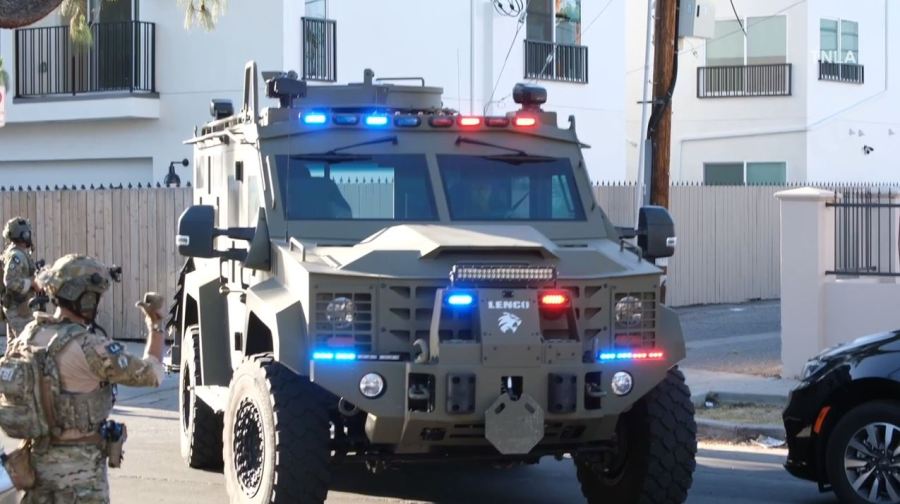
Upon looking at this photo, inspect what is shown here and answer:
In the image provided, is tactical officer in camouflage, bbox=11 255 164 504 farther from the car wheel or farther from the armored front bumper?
the car wheel

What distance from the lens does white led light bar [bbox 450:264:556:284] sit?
7426mm

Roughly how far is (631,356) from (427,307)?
1141 millimetres

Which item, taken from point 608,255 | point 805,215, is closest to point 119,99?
point 805,215

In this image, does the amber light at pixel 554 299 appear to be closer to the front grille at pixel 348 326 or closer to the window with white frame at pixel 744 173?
the front grille at pixel 348 326

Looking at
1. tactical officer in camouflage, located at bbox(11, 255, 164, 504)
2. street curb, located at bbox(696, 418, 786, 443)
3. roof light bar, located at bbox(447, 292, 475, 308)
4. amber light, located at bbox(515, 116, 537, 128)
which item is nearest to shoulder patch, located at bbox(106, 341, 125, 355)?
tactical officer in camouflage, located at bbox(11, 255, 164, 504)

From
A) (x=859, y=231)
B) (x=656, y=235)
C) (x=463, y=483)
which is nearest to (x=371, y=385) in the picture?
(x=656, y=235)

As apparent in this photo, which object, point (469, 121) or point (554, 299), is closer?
point (554, 299)

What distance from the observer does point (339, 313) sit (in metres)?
7.53

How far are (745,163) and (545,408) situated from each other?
26001 mm

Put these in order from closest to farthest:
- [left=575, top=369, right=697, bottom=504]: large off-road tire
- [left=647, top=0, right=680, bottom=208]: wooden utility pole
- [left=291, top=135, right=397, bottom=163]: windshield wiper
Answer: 1. [left=575, top=369, right=697, bottom=504]: large off-road tire
2. [left=291, top=135, right=397, bottom=163]: windshield wiper
3. [left=647, top=0, right=680, bottom=208]: wooden utility pole

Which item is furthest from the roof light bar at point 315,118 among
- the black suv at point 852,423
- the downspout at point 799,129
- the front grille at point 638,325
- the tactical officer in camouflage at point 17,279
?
the downspout at point 799,129

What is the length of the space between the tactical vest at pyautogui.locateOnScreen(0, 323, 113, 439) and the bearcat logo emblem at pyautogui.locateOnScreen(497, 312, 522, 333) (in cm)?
227

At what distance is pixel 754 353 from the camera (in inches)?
666

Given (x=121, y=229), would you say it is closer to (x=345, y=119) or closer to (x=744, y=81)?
(x=345, y=119)
